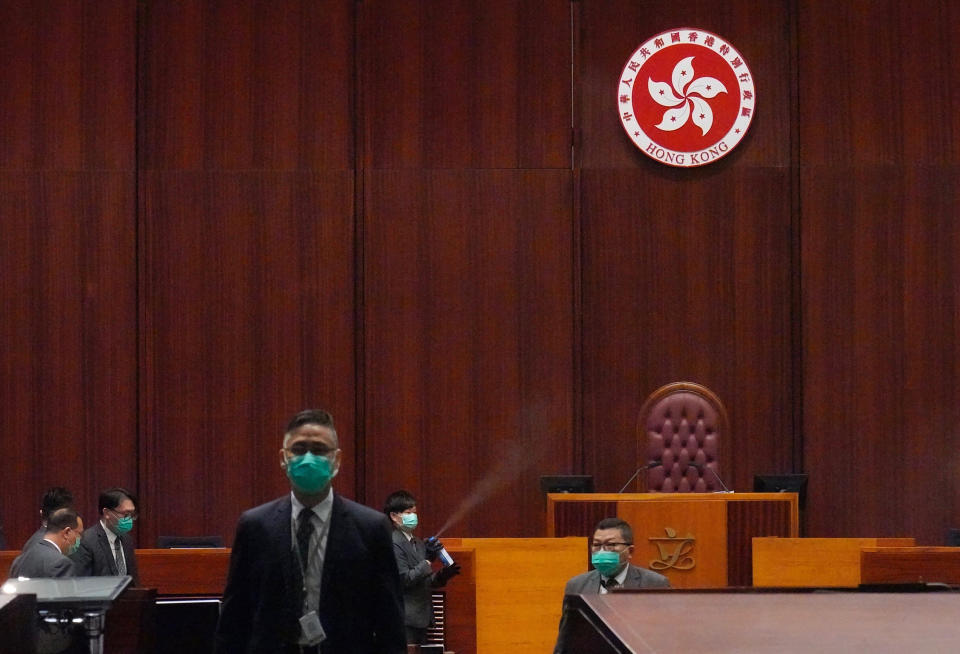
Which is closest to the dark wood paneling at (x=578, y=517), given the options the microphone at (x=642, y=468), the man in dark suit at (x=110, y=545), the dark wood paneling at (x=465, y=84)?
the microphone at (x=642, y=468)

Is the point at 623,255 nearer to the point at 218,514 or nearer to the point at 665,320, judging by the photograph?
the point at 665,320

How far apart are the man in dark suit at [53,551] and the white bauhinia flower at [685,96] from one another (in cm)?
448

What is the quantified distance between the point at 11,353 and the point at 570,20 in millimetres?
3842

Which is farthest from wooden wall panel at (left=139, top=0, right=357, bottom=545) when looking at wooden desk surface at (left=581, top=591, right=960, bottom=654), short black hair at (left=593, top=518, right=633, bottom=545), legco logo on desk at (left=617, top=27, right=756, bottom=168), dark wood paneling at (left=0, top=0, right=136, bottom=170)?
wooden desk surface at (left=581, top=591, right=960, bottom=654)

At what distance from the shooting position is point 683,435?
8219 millimetres

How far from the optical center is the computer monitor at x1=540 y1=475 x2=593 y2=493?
7.59m

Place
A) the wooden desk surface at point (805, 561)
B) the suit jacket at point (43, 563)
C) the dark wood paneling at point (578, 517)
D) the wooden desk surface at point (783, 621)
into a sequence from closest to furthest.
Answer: the wooden desk surface at point (783, 621), the suit jacket at point (43, 563), the wooden desk surface at point (805, 561), the dark wood paneling at point (578, 517)

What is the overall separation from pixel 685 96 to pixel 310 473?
622 centimetres

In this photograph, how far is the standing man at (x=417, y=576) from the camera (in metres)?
6.16

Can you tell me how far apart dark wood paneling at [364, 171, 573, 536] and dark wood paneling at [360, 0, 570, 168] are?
0.13 m

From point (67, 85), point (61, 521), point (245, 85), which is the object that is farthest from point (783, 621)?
point (67, 85)

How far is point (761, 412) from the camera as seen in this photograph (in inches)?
334

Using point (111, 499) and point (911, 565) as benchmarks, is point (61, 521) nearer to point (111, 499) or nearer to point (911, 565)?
point (111, 499)

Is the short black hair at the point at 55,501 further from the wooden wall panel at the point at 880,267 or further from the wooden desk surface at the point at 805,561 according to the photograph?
the wooden wall panel at the point at 880,267
